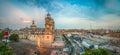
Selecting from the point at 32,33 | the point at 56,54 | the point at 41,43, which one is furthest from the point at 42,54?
the point at 32,33

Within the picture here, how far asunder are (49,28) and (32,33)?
12.5 feet

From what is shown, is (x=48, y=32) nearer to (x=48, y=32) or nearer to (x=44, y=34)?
(x=48, y=32)

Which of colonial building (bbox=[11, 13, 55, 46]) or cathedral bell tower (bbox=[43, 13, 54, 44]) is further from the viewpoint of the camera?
cathedral bell tower (bbox=[43, 13, 54, 44])

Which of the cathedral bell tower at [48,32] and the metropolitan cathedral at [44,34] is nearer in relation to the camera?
the metropolitan cathedral at [44,34]

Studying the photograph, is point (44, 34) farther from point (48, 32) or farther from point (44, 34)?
point (48, 32)

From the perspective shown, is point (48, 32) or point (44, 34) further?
point (48, 32)

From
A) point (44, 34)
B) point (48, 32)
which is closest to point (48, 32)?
point (48, 32)

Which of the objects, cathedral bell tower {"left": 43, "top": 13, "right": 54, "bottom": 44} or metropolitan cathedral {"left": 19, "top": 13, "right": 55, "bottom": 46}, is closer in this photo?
metropolitan cathedral {"left": 19, "top": 13, "right": 55, "bottom": 46}

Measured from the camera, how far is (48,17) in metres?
31.3

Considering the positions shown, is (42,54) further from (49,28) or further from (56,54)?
(49,28)

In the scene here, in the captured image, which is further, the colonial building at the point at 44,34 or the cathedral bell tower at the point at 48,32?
the cathedral bell tower at the point at 48,32

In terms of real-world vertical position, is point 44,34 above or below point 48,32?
below

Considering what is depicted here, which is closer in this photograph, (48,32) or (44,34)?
(44,34)

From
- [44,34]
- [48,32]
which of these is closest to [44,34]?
[44,34]
